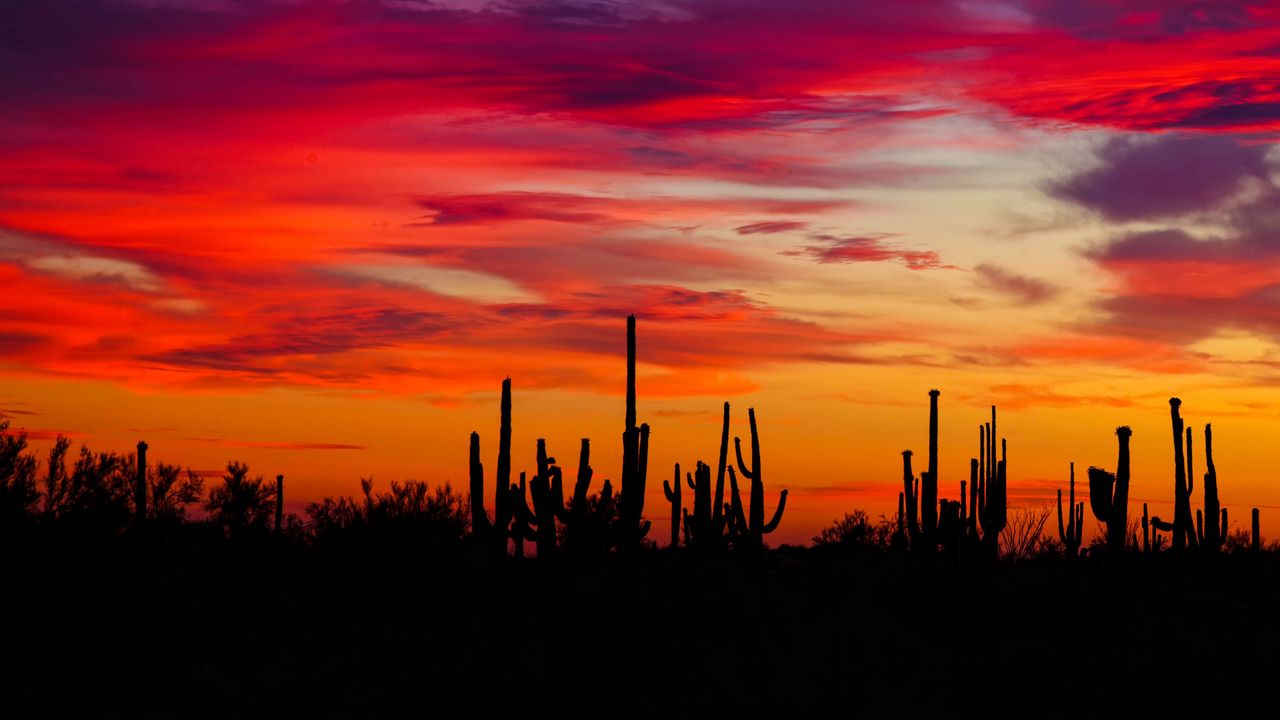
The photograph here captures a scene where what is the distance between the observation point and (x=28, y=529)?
86.8 feet

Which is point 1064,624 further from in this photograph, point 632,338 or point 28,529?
point 28,529

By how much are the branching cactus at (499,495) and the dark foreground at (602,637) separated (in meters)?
0.78

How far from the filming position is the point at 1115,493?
2516cm

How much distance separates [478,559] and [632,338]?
536 centimetres

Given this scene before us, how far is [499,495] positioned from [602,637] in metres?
8.94

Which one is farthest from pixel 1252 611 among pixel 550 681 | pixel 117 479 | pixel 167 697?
pixel 117 479

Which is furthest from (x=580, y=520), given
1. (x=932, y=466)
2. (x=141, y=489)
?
(x=141, y=489)

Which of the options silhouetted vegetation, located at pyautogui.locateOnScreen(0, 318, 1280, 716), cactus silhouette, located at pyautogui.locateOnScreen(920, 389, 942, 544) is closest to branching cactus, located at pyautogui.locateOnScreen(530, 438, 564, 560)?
silhouetted vegetation, located at pyautogui.locateOnScreen(0, 318, 1280, 716)

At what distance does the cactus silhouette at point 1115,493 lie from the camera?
81.7 ft

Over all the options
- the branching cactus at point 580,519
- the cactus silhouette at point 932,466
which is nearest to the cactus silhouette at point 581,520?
the branching cactus at point 580,519

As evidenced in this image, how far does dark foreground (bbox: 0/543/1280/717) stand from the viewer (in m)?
17.4

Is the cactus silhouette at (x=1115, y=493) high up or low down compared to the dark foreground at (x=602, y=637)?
up

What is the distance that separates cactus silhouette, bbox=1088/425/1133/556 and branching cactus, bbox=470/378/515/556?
11.0 m

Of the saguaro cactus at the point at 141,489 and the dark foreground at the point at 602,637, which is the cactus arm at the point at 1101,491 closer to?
the dark foreground at the point at 602,637
